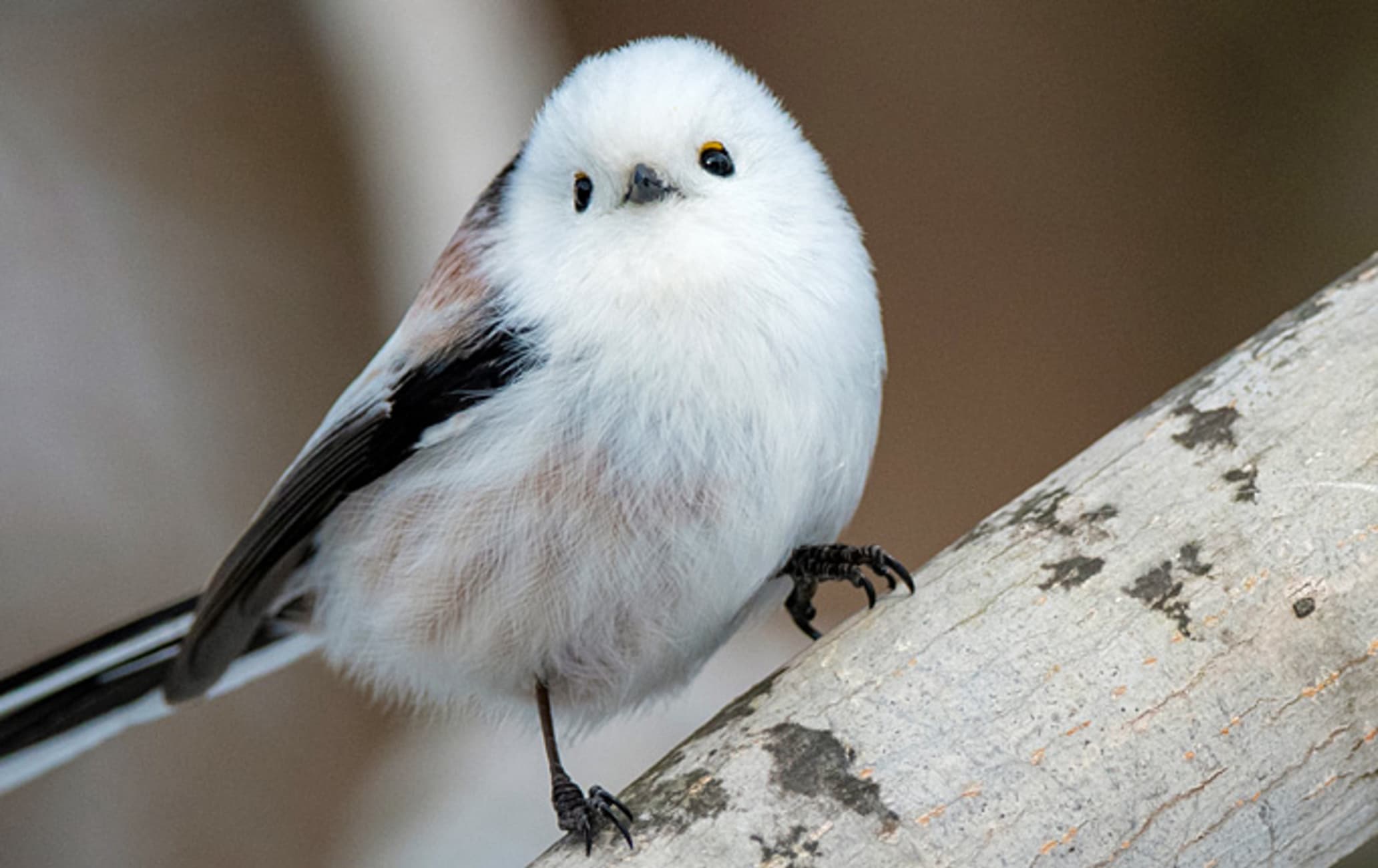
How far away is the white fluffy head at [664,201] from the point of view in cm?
113

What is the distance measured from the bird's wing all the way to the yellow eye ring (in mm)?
215

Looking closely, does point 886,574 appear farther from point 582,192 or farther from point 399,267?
point 399,267

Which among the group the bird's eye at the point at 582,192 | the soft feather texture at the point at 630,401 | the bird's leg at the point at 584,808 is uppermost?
the bird's eye at the point at 582,192

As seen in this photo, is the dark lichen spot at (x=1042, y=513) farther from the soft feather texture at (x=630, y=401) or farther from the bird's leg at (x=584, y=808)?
the bird's leg at (x=584, y=808)

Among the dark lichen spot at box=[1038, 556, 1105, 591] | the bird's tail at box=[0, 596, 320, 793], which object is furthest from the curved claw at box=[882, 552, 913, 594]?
the bird's tail at box=[0, 596, 320, 793]

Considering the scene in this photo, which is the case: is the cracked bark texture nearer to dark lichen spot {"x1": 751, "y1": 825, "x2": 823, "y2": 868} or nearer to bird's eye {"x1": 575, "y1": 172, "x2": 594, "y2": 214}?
dark lichen spot {"x1": 751, "y1": 825, "x2": 823, "y2": 868}

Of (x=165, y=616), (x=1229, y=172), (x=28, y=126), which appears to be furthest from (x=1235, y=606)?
(x=28, y=126)

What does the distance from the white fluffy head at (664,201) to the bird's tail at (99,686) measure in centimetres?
54

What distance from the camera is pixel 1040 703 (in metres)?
0.97

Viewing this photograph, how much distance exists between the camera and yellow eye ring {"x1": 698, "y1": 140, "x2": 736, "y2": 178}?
1157 millimetres

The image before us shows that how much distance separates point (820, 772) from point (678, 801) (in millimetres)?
106

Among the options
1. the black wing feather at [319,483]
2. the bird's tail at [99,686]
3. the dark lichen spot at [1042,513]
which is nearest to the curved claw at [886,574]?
the dark lichen spot at [1042,513]

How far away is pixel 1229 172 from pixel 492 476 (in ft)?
6.00

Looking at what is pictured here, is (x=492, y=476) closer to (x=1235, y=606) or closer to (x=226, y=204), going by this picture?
(x=1235, y=606)
